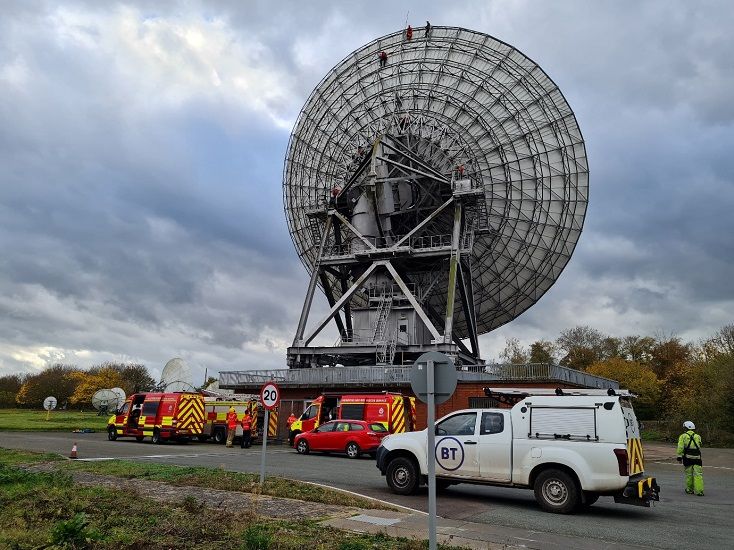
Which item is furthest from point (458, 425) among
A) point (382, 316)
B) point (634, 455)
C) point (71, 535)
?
→ point (382, 316)

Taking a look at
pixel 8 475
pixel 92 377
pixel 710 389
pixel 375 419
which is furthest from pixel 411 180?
pixel 92 377

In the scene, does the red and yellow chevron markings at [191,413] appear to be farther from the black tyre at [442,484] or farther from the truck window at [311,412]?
the black tyre at [442,484]

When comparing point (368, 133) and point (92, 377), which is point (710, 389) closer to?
point (368, 133)

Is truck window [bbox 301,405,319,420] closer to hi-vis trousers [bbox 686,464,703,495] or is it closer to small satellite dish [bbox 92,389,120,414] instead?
hi-vis trousers [bbox 686,464,703,495]

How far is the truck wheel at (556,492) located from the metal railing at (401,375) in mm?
19880

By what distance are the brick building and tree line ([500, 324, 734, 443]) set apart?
9.20m

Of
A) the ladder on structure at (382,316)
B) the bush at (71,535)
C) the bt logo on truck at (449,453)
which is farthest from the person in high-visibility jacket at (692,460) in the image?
the ladder on structure at (382,316)

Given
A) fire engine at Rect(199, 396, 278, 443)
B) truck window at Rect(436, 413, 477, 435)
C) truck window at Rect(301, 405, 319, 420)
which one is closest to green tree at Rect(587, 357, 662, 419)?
truck window at Rect(301, 405, 319, 420)

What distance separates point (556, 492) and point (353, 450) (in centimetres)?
1279

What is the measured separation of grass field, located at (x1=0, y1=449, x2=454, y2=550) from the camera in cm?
665

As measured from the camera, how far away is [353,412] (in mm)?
26469

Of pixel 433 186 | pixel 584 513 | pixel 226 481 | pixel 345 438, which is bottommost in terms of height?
pixel 584 513

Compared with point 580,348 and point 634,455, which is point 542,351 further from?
point 634,455

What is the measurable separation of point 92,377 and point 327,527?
304ft
